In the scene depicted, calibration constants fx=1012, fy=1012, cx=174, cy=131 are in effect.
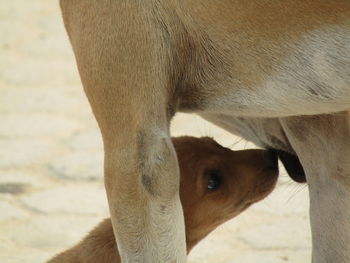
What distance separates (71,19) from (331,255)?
119 cm

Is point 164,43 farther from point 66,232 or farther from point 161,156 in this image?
point 66,232

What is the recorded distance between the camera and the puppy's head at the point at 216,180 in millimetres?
3633

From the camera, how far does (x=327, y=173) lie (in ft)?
10.6

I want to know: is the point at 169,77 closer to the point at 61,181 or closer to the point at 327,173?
the point at 327,173

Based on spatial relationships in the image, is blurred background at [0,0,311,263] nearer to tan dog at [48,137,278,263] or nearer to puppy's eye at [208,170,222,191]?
tan dog at [48,137,278,263]

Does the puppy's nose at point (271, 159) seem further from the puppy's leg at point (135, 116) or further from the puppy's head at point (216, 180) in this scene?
the puppy's leg at point (135, 116)

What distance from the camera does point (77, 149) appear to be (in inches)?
217

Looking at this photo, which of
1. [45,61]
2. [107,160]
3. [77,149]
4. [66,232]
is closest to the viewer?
[107,160]

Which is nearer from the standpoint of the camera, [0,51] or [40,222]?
[40,222]

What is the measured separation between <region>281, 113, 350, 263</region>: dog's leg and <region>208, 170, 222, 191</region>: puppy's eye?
0.50 meters

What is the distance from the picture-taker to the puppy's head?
363cm

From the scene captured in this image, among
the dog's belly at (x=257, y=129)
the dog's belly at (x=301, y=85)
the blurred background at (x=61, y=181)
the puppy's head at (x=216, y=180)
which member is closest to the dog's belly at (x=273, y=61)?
the dog's belly at (x=301, y=85)

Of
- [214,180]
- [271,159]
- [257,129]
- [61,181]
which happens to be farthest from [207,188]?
[61,181]

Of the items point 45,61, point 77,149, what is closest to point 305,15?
point 77,149
